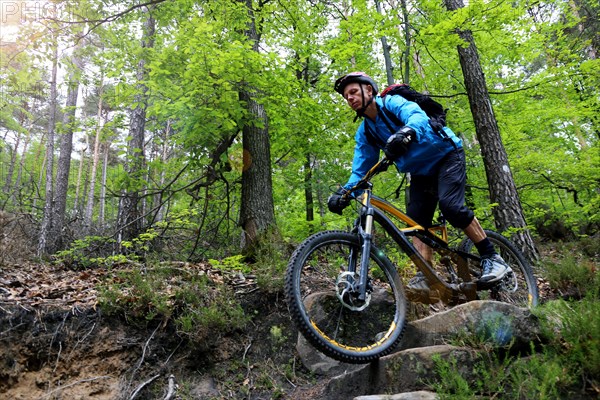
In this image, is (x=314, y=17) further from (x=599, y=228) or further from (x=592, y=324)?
(x=599, y=228)

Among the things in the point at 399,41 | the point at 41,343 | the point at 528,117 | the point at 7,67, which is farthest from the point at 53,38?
the point at 528,117

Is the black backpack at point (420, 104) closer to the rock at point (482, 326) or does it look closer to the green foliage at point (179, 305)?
the rock at point (482, 326)

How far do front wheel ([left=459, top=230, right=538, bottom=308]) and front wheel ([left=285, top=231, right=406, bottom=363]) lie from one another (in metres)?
0.99

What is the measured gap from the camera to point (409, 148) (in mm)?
3412

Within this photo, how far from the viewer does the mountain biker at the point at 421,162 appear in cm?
325

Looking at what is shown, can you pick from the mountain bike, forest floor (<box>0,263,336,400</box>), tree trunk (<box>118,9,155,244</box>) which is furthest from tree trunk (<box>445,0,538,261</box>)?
tree trunk (<box>118,9,155,244</box>)

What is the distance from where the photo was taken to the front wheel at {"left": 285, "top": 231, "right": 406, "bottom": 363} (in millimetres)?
2477

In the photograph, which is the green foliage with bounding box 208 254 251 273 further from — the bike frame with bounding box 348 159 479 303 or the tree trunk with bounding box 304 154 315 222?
the tree trunk with bounding box 304 154 315 222

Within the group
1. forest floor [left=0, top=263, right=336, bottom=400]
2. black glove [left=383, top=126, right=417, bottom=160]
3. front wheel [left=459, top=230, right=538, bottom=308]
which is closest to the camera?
black glove [left=383, top=126, right=417, bottom=160]

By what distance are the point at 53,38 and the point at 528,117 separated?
1024 cm

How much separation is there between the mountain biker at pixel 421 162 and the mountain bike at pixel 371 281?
153mm

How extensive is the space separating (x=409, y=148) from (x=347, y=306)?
5.41 ft

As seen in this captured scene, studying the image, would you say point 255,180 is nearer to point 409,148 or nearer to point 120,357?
point 409,148

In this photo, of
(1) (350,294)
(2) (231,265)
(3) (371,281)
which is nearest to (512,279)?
(3) (371,281)
